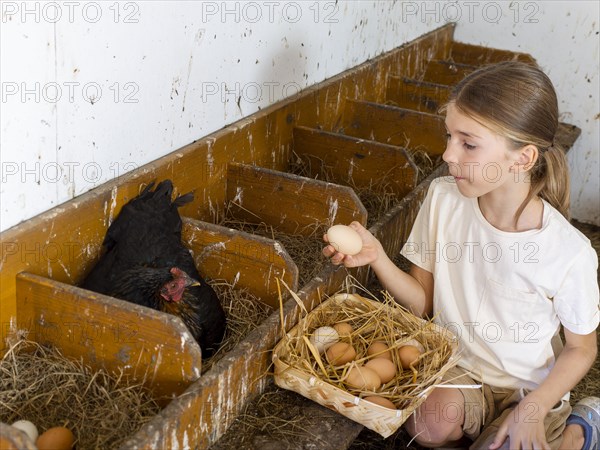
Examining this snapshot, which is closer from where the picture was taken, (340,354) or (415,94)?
(340,354)

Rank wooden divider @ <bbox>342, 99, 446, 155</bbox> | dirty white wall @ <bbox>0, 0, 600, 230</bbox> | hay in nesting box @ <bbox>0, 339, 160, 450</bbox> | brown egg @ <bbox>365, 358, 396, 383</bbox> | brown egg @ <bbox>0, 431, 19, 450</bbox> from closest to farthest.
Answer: brown egg @ <bbox>0, 431, 19, 450</bbox> < hay in nesting box @ <bbox>0, 339, 160, 450</bbox> < dirty white wall @ <bbox>0, 0, 600, 230</bbox> < brown egg @ <bbox>365, 358, 396, 383</bbox> < wooden divider @ <bbox>342, 99, 446, 155</bbox>

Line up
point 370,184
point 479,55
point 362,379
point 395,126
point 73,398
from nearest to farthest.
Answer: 1. point 73,398
2. point 362,379
3. point 370,184
4. point 395,126
5. point 479,55

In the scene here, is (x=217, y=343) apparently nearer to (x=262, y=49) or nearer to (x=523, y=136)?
(x=523, y=136)

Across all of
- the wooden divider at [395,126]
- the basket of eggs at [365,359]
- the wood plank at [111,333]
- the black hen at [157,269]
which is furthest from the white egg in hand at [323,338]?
the wooden divider at [395,126]

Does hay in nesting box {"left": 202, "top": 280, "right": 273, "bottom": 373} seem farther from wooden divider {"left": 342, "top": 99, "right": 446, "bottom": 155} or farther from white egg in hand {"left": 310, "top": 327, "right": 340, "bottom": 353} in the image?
wooden divider {"left": 342, "top": 99, "right": 446, "bottom": 155}

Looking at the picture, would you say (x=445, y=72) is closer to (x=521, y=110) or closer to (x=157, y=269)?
(x=521, y=110)

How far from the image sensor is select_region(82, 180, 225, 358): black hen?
1.60m

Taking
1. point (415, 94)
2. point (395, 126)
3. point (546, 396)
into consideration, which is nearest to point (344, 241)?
point (546, 396)

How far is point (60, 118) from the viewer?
1549mm

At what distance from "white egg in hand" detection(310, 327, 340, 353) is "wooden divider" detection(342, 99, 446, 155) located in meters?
1.27

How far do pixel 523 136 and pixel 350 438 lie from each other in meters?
0.73

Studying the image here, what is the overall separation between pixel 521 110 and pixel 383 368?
0.62 m

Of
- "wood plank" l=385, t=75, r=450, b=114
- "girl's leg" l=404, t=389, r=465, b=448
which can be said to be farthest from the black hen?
"wood plank" l=385, t=75, r=450, b=114

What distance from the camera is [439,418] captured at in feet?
5.37
